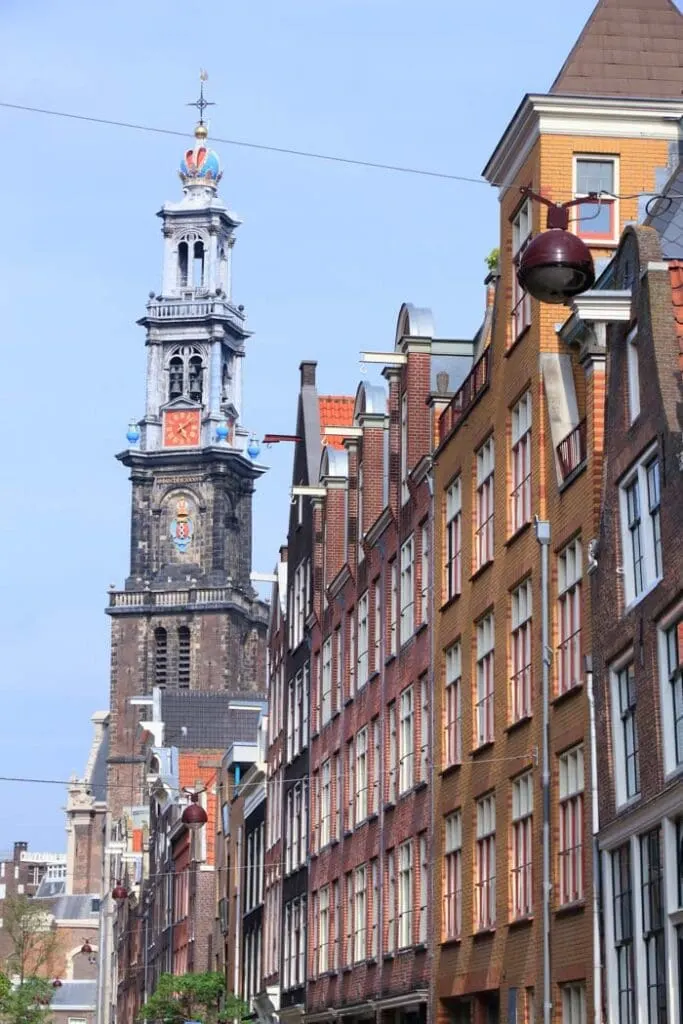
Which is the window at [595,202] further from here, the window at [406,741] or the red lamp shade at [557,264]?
the red lamp shade at [557,264]

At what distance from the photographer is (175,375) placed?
15188cm

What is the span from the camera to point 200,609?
146 meters

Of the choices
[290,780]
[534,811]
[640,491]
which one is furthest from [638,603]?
[290,780]

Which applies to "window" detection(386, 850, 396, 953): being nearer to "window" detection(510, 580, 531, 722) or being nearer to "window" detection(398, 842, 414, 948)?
"window" detection(398, 842, 414, 948)

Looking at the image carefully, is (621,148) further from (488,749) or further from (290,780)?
(290,780)

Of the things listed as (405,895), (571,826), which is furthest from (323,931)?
(571,826)

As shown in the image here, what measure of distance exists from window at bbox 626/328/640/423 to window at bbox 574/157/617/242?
4429 mm

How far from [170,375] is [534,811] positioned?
123m

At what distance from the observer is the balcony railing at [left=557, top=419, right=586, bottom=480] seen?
95.1ft

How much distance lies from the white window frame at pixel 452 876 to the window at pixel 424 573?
12.8 feet

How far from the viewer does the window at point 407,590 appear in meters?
39.9

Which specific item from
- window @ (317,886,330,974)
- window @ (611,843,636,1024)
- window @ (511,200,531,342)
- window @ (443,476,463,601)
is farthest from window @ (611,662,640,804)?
window @ (317,886,330,974)

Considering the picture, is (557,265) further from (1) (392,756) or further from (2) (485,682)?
(1) (392,756)

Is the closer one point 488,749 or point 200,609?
point 488,749
